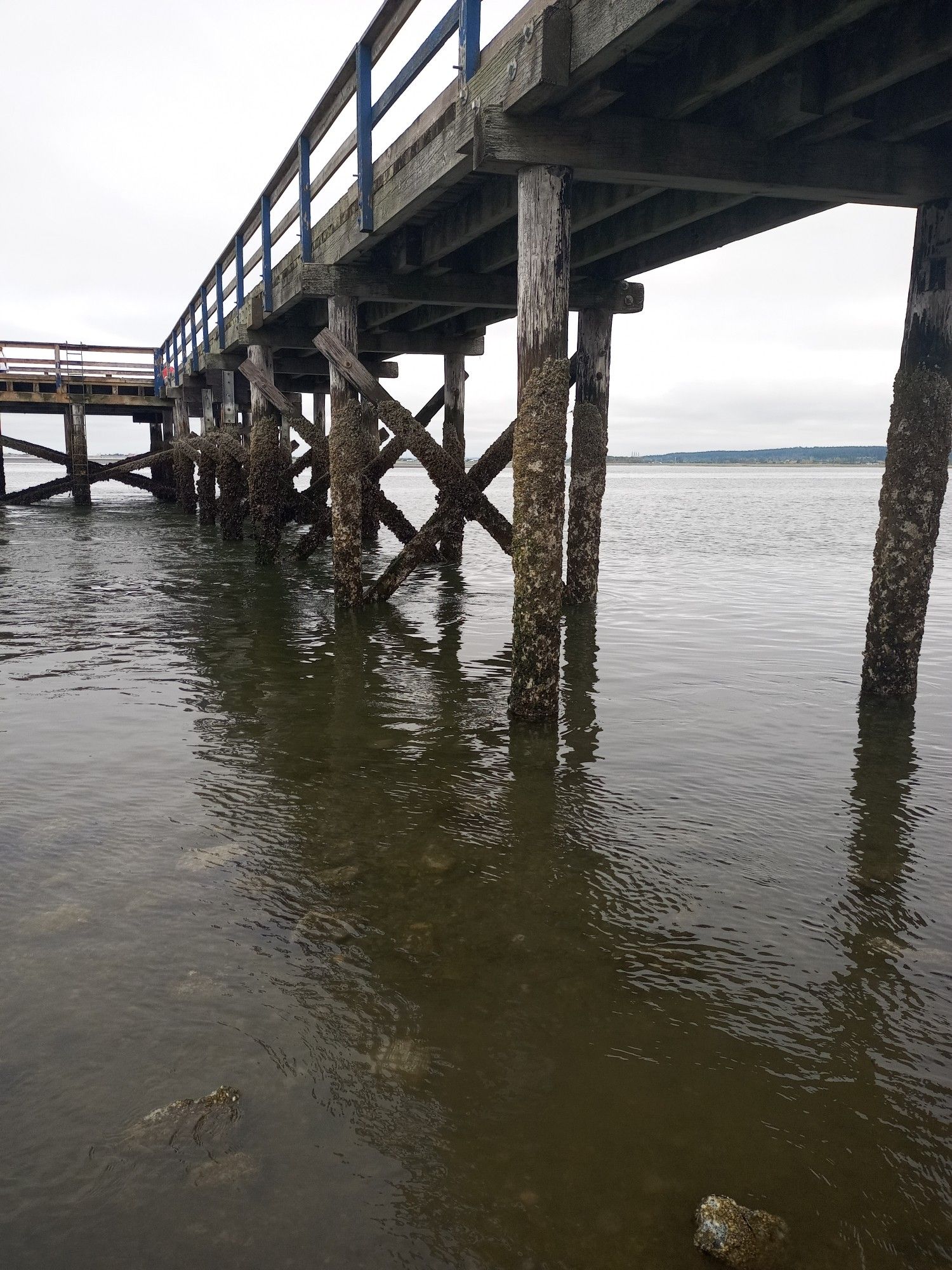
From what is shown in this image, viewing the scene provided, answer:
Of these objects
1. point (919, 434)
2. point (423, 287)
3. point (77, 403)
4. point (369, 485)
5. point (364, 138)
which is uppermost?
point (364, 138)

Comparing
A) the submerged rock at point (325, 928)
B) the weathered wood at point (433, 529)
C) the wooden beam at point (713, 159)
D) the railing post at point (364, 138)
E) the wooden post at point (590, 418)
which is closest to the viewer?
the submerged rock at point (325, 928)

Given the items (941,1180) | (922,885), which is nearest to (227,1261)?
(941,1180)

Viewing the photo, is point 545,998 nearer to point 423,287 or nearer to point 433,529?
point 433,529

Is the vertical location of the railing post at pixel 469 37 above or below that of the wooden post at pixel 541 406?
above

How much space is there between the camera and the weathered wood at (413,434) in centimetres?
934

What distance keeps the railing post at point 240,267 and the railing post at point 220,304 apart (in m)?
1.28

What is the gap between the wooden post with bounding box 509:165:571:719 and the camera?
536 centimetres

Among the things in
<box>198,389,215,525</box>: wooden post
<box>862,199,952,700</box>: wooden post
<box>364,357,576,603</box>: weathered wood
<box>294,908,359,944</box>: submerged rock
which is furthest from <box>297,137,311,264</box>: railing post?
<box>198,389,215,525</box>: wooden post

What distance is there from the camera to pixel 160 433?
3300cm

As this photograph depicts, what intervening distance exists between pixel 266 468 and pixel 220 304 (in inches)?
145

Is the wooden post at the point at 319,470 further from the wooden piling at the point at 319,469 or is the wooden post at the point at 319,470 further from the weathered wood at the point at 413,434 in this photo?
the weathered wood at the point at 413,434

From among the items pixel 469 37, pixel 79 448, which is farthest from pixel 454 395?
pixel 79 448

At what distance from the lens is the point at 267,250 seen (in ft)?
37.6

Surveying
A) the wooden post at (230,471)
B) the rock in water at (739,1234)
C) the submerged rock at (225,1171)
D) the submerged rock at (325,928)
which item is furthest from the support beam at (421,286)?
the rock in water at (739,1234)
